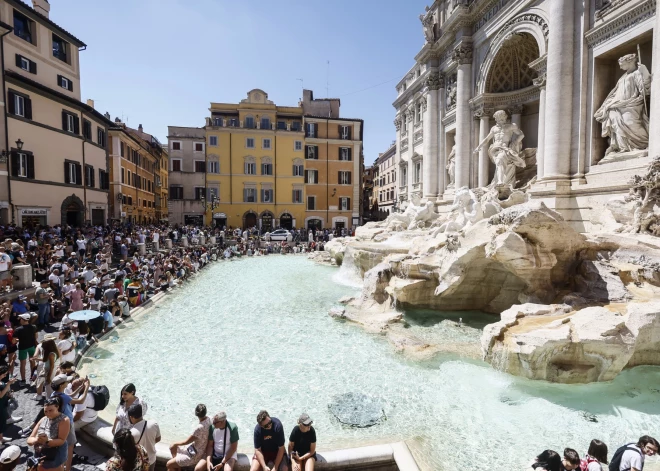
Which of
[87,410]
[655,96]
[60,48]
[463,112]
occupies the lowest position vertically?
[87,410]

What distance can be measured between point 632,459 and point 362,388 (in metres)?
3.76

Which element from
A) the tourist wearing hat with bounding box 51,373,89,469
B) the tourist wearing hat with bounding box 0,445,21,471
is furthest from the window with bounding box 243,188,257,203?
the tourist wearing hat with bounding box 0,445,21,471

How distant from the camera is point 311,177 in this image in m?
39.0

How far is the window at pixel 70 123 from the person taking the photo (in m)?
22.0

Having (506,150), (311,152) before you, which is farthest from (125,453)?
(311,152)

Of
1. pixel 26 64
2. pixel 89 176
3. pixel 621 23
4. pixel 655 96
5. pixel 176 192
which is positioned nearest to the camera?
pixel 655 96

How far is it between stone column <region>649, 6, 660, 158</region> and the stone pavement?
13.4 m

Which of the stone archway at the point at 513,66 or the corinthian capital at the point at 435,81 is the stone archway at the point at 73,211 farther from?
the stone archway at the point at 513,66

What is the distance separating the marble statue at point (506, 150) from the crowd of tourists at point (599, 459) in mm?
13717

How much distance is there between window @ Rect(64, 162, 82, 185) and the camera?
2216 centimetres

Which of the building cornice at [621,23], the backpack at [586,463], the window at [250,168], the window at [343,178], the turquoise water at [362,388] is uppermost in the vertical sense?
the building cornice at [621,23]

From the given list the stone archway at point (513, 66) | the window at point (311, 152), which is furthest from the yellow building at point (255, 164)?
the stone archway at point (513, 66)

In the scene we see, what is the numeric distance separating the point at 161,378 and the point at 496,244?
7386 millimetres

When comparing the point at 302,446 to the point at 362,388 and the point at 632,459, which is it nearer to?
the point at 362,388
